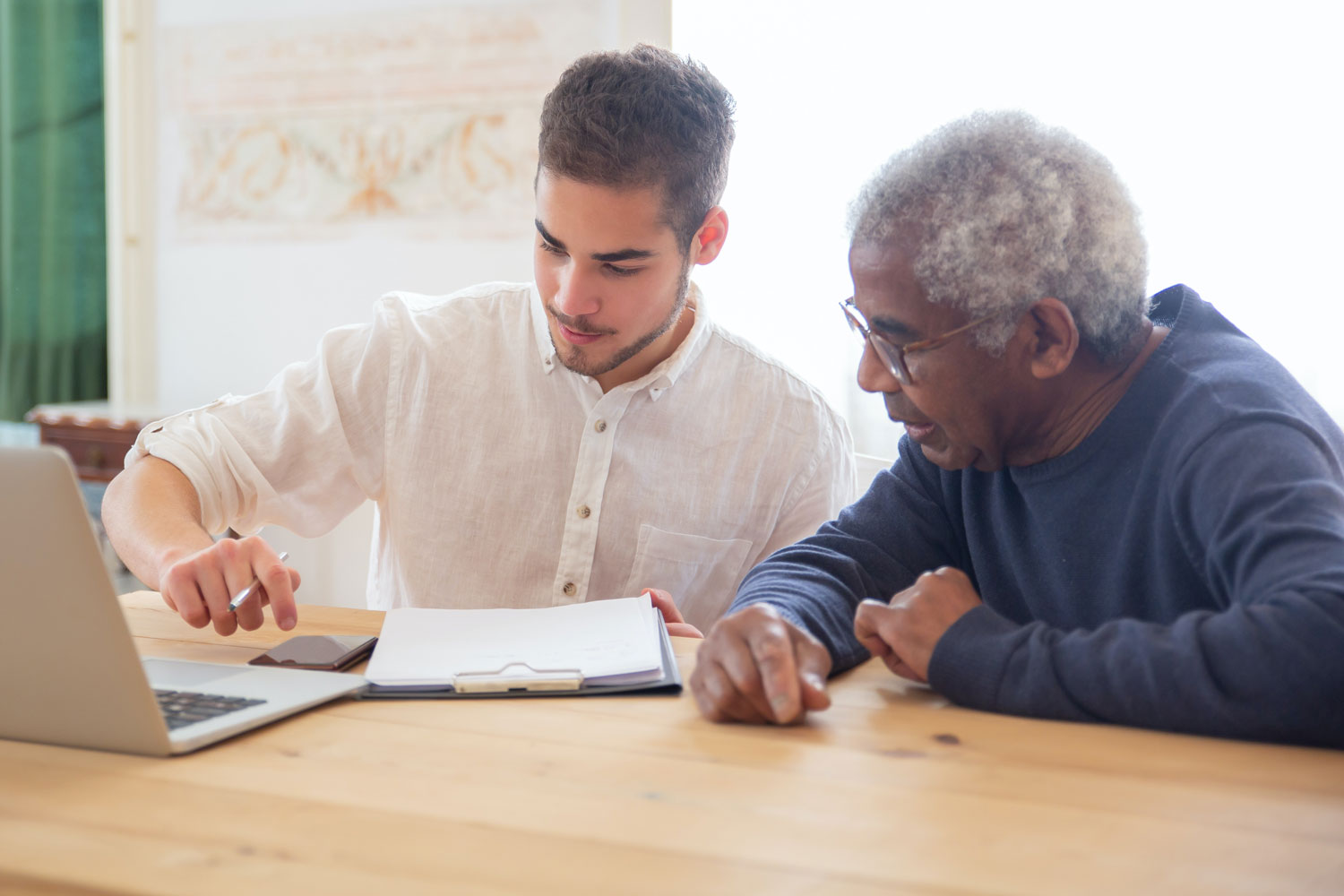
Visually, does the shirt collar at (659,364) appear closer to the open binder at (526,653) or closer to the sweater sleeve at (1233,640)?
the open binder at (526,653)

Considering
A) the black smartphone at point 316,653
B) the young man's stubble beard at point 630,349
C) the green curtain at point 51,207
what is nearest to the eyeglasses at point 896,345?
the young man's stubble beard at point 630,349

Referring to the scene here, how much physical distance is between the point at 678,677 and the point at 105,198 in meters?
3.42

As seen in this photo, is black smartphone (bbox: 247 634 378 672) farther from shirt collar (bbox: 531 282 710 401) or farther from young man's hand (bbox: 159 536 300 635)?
shirt collar (bbox: 531 282 710 401)

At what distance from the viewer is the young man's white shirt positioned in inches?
64.6

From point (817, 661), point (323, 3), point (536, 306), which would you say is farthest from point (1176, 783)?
point (323, 3)

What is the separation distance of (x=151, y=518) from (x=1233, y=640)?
1.13m

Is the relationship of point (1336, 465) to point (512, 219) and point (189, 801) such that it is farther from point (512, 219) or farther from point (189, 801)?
point (512, 219)

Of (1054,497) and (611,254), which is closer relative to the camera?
(1054,497)

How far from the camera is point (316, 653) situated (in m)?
1.09

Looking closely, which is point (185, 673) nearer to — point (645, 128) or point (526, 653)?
point (526, 653)

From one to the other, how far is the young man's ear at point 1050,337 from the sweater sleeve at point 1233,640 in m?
0.17

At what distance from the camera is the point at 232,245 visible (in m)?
3.28

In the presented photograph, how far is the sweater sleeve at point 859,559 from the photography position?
1113mm

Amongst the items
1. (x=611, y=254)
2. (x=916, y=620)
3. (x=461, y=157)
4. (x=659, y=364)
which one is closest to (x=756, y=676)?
(x=916, y=620)
